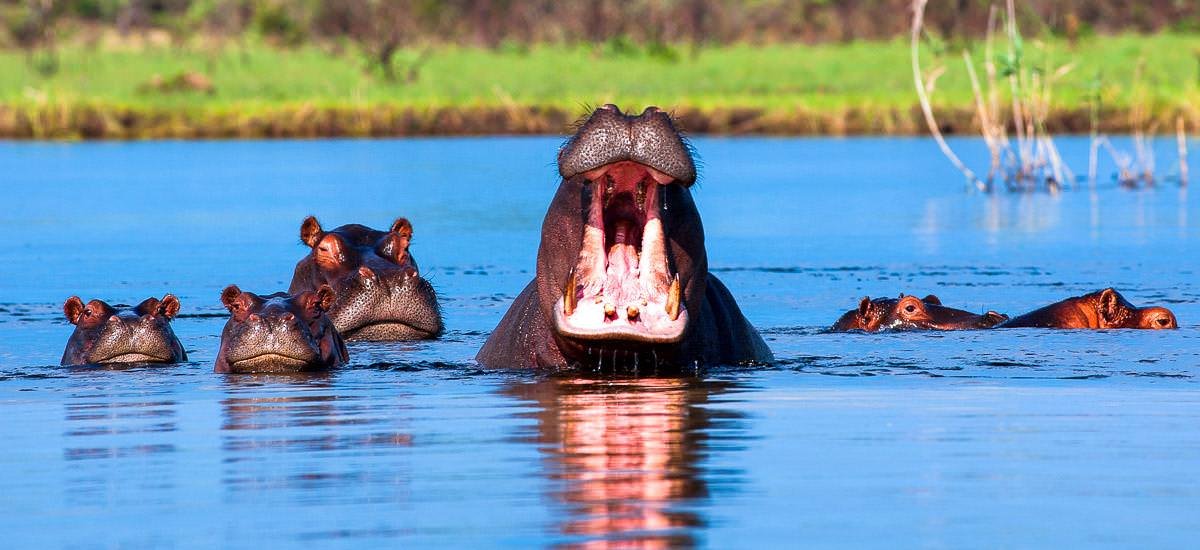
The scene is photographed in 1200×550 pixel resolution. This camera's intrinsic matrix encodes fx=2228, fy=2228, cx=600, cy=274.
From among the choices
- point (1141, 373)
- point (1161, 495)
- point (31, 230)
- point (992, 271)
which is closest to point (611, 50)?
point (31, 230)

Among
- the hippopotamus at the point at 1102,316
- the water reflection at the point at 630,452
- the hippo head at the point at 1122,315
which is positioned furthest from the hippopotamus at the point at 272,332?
the hippo head at the point at 1122,315

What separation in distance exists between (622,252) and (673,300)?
33cm

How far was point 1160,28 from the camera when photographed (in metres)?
51.7

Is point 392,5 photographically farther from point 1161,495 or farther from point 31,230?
point 1161,495

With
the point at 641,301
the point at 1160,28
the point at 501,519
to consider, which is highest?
the point at 1160,28

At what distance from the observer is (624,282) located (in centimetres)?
724

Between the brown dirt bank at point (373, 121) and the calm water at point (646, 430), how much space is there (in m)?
18.4

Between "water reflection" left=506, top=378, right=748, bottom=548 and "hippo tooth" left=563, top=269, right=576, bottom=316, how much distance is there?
29 centimetres

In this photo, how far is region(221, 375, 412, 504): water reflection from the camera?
5.47 meters

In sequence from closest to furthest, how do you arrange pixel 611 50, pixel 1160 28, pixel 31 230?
pixel 31 230 → pixel 611 50 → pixel 1160 28

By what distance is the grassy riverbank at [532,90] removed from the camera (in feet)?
111

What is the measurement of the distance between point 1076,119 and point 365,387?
2605 cm

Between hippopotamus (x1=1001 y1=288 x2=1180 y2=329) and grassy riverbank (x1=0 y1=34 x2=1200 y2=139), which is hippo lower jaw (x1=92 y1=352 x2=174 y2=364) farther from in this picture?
grassy riverbank (x1=0 y1=34 x2=1200 y2=139)

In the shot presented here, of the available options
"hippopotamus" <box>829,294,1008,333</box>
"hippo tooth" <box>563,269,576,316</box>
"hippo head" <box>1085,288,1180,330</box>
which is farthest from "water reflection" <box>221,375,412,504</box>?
"hippo head" <box>1085,288,1180,330</box>
